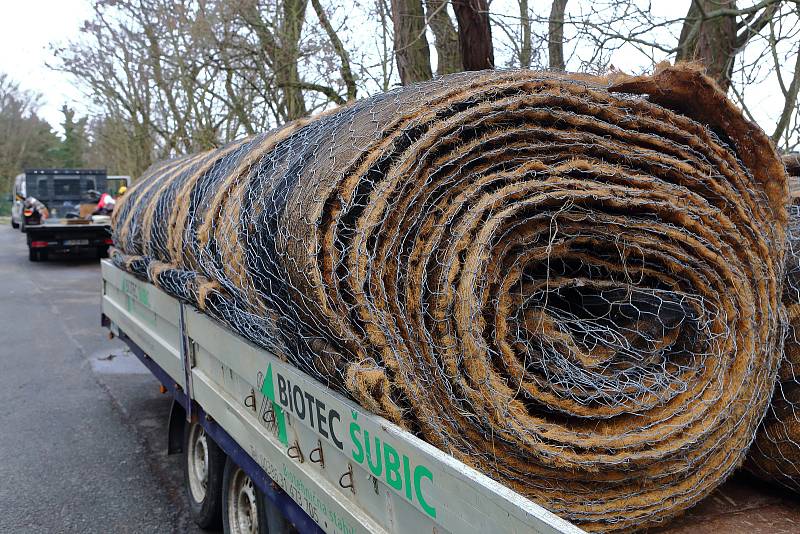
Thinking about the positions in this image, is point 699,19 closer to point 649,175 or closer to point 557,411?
point 649,175

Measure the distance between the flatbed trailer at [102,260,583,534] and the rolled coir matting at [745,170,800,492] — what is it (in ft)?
3.92

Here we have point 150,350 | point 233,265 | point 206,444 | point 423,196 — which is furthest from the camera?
point 150,350

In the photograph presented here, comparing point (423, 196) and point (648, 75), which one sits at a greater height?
point (648, 75)

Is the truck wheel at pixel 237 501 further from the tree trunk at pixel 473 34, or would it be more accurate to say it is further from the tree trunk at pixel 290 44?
the tree trunk at pixel 290 44

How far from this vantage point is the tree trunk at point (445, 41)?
6766mm

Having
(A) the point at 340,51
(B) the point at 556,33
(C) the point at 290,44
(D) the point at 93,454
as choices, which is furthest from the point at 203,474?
(C) the point at 290,44

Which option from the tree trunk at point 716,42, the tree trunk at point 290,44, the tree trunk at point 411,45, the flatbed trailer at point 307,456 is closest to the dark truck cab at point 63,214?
the tree trunk at point 290,44

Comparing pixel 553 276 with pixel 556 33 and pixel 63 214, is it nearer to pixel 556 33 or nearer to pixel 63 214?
pixel 556 33

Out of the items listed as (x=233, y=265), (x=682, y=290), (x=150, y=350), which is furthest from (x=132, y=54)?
(x=682, y=290)

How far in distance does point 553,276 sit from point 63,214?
61.6 feet

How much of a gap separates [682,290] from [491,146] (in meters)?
0.74

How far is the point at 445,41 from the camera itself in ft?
22.4

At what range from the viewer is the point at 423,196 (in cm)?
198

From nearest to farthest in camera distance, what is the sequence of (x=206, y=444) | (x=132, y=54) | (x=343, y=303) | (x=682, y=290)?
(x=343, y=303), (x=682, y=290), (x=206, y=444), (x=132, y=54)
